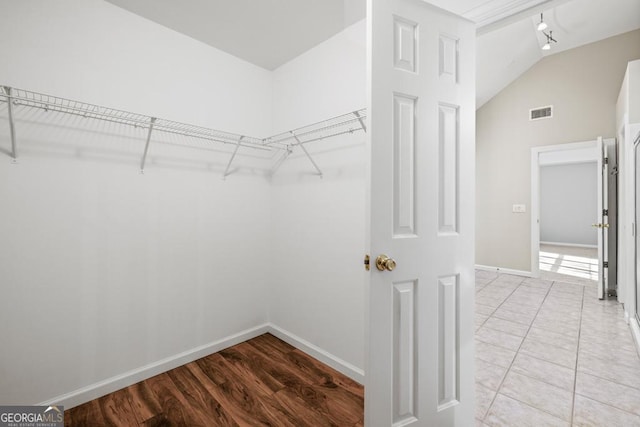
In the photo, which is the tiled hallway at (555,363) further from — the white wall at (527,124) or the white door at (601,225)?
the white wall at (527,124)

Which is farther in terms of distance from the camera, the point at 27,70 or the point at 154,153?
the point at 154,153

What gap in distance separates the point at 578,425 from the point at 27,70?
3.72m

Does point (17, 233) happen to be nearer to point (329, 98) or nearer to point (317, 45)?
point (329, 98)

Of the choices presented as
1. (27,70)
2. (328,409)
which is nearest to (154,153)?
(27,70)

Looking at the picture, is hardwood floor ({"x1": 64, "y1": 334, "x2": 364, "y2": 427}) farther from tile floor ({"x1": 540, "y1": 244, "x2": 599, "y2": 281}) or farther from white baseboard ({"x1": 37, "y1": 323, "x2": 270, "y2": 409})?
tile floor ({"x1": 540, "y1": 244, "x2": 599, "y2": 281})

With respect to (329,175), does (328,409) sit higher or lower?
lower

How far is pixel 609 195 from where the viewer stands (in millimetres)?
3924

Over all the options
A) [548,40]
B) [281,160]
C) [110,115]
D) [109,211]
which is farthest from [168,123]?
[548,40]

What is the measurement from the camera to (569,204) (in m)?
8.04

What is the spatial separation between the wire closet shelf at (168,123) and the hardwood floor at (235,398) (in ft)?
4.97

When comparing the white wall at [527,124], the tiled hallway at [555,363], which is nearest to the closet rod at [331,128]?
the tiled hallway at [555,363]

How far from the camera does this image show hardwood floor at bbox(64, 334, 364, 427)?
1.62 meters

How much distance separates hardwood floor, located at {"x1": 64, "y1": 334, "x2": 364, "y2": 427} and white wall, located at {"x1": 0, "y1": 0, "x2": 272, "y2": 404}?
187mm

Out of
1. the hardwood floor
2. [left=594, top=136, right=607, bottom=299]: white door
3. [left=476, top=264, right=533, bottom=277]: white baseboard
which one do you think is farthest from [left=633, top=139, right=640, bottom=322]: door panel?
the hardwood floor
